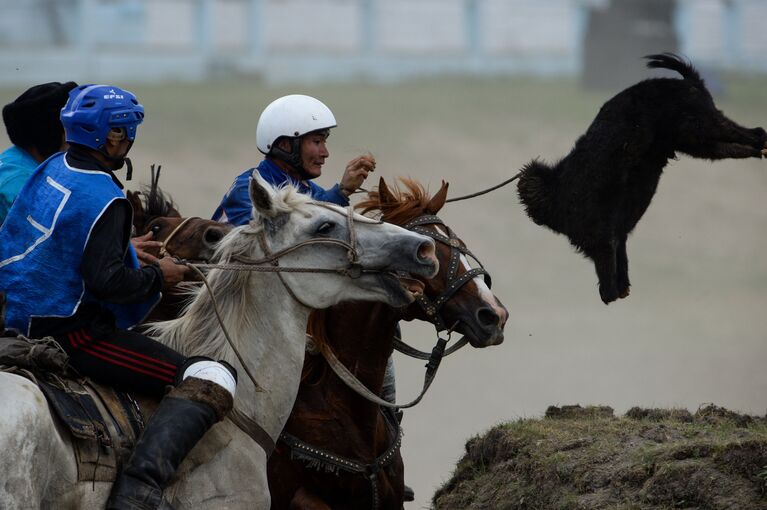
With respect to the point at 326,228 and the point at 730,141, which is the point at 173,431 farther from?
the point at 730,141

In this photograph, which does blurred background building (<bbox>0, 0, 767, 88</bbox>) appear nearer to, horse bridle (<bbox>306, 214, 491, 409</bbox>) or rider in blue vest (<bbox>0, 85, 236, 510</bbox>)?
horse bridle (<bbox>306, 214, 491, 409</bbox>)

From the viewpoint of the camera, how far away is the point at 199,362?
561 centimetres

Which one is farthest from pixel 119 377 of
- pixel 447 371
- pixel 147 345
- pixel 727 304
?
pixel 727 304

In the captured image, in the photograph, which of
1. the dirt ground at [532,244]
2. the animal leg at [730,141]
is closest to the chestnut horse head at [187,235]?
the animal leg at [730,141]

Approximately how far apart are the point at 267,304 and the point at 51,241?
0.97m

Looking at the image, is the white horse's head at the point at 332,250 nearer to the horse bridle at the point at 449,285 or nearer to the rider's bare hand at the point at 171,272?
the rider's bare hand at the point at 171,272

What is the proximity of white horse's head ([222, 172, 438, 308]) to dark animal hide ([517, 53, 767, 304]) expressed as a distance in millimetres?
2698

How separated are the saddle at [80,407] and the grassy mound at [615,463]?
2526mm

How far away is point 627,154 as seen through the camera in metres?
8.10

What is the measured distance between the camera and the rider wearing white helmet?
24.8 feet

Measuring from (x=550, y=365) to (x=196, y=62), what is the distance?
46.5 feet

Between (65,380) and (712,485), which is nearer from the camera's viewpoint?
(65,380)

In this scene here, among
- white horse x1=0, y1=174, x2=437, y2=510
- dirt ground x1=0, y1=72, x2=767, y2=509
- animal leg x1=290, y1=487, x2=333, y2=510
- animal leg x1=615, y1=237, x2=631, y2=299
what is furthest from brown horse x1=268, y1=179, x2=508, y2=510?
dirt ground x1=0, y1=72, x2=767, y2=509

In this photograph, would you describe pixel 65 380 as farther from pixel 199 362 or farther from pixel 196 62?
pixel 196 62
